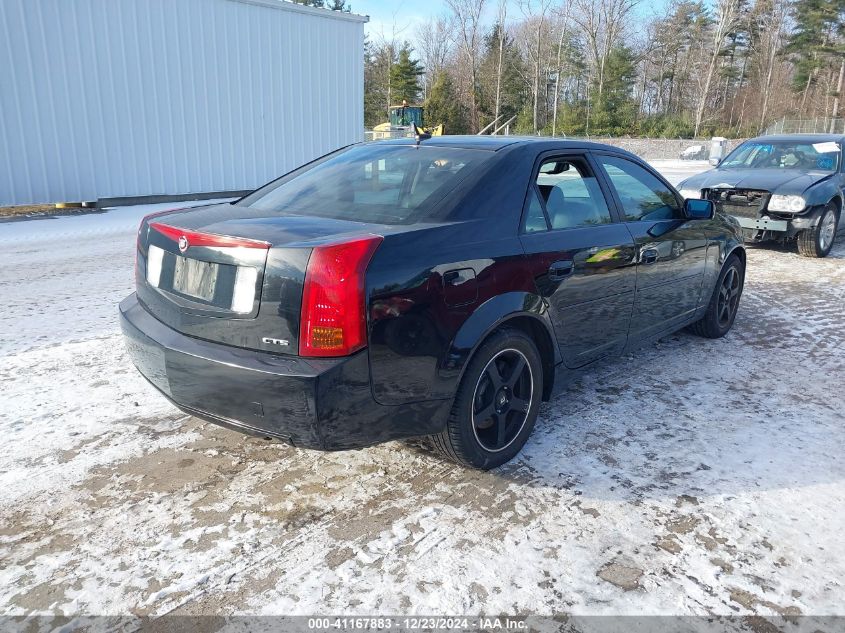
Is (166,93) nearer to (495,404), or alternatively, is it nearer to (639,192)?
(639,192)

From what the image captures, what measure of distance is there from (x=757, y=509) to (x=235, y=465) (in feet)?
7.80

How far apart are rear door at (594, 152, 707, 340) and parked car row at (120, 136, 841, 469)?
0.08 feet

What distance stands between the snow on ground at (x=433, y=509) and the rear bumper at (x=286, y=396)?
410 millimetres

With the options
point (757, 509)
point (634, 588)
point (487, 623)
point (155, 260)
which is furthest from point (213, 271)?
point (757, 509)

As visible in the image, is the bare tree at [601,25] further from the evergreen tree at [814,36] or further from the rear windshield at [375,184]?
the rear windshield at [375,184]

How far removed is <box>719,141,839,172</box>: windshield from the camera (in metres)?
8.98

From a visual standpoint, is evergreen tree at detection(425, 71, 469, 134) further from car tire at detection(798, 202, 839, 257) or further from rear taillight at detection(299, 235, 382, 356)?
rear taillight at detection(299, 235, 382, 356)

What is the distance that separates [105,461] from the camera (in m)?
3.09

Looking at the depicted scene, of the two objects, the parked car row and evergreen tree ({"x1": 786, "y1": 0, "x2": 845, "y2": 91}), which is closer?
the parked car row

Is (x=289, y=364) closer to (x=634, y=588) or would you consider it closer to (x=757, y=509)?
(x=634, y=588)

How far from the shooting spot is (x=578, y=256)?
11.0 ft

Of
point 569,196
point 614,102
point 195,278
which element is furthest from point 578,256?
point 614,102

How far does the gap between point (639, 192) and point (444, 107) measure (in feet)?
167

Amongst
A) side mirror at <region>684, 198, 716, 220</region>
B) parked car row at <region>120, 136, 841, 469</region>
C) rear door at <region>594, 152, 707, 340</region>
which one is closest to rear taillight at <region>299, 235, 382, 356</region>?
parked car row at <region>120, 136, 841, 469</region>
